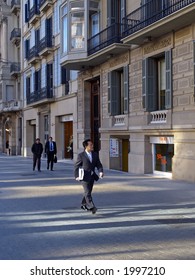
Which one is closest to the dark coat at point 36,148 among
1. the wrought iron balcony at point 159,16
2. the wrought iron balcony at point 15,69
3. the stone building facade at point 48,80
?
the stone building facade at point 48,80

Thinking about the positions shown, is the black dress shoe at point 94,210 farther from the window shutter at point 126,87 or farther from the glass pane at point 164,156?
the window shutter at point 126,87

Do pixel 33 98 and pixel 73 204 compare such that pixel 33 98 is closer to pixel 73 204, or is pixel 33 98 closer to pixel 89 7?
pixel 89 7

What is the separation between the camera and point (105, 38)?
22750 mm

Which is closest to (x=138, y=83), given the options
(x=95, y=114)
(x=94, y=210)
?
(x=95, y=114)

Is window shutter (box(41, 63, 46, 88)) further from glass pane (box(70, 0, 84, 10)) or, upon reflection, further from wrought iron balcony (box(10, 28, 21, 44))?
glass pane (box(70, 0, 84, 10))

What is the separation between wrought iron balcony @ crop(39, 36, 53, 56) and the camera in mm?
33378

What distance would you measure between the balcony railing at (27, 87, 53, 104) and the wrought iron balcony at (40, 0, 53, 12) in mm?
6229

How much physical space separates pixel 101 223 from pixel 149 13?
12.1 m

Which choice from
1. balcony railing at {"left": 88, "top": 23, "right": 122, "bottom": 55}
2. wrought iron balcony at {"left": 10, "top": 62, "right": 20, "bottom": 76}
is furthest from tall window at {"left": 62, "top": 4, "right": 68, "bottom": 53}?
wrought iron balcony at {"left": 10, "top": 62, "right": 20, "bottom": 76}

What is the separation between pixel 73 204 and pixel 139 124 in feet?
29.8

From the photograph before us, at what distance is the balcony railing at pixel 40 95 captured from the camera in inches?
1329

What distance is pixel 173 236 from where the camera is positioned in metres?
7.61

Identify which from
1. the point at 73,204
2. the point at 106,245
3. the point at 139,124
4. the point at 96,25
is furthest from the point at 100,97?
the point at 106,245

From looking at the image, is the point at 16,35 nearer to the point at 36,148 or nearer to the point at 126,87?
the point at 36,148
